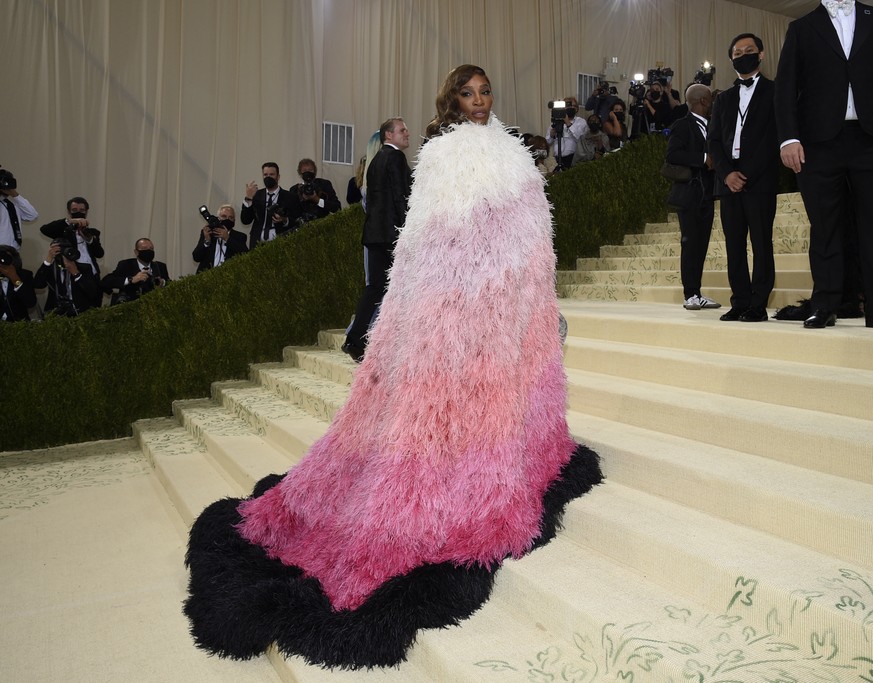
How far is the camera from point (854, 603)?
1.64m

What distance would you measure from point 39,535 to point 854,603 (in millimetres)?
3620

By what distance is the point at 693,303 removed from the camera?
462cm

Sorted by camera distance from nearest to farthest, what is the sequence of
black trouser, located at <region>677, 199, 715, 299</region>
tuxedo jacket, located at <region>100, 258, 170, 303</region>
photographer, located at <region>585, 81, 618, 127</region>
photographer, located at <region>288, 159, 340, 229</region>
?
1. black trouser, located at <region>677, 199, 715, 299</region>
2. tuxedo jacket, located at <region>100, 258, 170, 303</region>
3. photographer, located at <region>288, 159, 340, 229</region>
4. photographer, located at <region>585, 81, 618, 127</region>

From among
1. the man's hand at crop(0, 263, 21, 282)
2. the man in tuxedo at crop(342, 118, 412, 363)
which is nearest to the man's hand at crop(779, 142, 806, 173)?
the man in tuxedo at crop(342, 118, 412, 363)

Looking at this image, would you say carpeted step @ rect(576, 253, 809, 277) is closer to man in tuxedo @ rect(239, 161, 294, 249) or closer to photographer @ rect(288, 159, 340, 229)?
photographer @ rect(288, 159, 340, 229)

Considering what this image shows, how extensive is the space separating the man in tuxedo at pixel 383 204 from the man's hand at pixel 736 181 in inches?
71.5

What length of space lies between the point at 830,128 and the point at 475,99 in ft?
6.14

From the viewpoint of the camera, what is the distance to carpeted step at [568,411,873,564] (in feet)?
6.19

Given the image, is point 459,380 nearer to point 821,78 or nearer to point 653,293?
point 821,78

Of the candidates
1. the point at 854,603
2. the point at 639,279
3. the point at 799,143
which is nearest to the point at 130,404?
the point at 639,279

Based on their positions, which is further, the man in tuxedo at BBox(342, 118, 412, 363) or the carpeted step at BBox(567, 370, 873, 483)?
the man in tuxedo at BBox(342, 118, 412, 363)

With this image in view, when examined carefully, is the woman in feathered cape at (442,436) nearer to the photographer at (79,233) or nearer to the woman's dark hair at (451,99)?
the woman's dark hair at (451,99)

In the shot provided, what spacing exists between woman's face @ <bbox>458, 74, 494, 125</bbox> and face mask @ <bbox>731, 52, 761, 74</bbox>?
2317 millimetres

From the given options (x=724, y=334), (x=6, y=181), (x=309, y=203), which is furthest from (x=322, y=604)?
(x=6, y=181)
